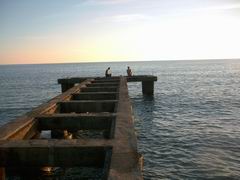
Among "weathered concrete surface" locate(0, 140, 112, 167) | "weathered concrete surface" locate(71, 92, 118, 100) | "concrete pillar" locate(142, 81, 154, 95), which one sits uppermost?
"weathered concrete surface" locate(71, 92, 118, 100)

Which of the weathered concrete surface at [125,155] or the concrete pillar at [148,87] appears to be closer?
the weathered concrete surface at [125,155]

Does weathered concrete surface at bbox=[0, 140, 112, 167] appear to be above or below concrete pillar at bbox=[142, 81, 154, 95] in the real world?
above

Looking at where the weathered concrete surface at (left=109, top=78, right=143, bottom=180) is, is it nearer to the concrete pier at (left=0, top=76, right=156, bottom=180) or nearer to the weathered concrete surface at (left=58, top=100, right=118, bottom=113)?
the concrete pier at (left=0, top=76, right=156, bottom=180)

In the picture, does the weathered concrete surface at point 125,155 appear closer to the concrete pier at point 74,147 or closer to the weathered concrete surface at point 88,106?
the concrete pier at point 74,147

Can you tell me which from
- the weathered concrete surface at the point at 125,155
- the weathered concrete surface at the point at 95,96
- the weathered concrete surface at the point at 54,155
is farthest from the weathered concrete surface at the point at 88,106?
the weathered concrete surface at the point at 54,155

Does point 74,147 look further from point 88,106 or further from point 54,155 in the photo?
point 88,106

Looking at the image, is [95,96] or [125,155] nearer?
[125,155]

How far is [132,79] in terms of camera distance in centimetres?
3534

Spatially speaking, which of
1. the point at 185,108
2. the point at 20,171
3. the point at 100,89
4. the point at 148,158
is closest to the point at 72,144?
the point at 20,171

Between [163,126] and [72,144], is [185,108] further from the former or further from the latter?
[72,144]

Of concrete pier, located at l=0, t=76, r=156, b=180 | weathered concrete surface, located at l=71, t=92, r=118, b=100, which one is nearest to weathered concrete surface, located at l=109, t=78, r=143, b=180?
concrete pier, located at l=0, t=76, r=156, b=180

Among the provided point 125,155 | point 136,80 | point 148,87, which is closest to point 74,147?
point 125,155

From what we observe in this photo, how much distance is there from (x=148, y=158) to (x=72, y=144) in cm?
874

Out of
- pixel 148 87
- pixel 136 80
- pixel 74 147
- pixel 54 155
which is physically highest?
pixel 136 80
